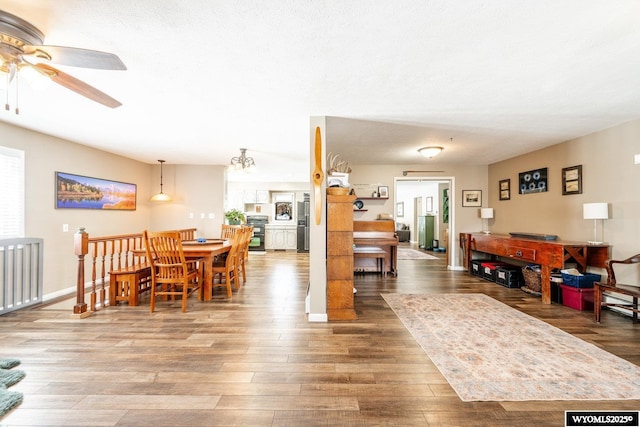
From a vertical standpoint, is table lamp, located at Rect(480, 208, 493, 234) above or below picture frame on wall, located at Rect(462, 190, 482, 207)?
below

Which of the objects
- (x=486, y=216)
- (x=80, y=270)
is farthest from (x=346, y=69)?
(x=486, y=216)

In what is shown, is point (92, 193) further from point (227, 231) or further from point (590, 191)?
point (590, 191)

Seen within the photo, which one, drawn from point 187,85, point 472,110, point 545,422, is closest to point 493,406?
point 545,422

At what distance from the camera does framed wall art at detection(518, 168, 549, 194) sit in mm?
4770

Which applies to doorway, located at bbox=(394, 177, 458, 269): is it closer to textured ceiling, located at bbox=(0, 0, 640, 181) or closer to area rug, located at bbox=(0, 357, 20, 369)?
textured ceiling, located at bbox=(0, 0, 640, 181)

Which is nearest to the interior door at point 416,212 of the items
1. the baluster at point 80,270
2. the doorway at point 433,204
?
the doorway at point 433,204

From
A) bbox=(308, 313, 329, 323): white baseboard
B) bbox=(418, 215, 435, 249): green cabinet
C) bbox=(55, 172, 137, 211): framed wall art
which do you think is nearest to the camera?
bbox=(308, 313, 329, 323): white baseboard

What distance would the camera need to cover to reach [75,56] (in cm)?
160

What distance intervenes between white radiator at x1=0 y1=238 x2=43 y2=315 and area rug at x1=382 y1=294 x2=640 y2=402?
4606 mm

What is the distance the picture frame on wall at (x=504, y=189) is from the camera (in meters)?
5.66

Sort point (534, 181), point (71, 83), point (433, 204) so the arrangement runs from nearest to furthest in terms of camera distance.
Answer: point (71, 83) → point (534, 181) → point (433, 204)

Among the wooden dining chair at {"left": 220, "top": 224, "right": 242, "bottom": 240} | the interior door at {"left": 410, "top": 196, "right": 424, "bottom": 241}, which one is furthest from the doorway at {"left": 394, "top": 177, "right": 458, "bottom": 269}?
the wooden dining chair at {"left": 220, "top": 224, "right": 242, "bottom": 240}

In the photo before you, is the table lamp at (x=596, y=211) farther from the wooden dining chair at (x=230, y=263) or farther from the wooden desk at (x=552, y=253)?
the wooden dining chair at (x=230, y=263)

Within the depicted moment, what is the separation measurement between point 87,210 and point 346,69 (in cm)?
483
